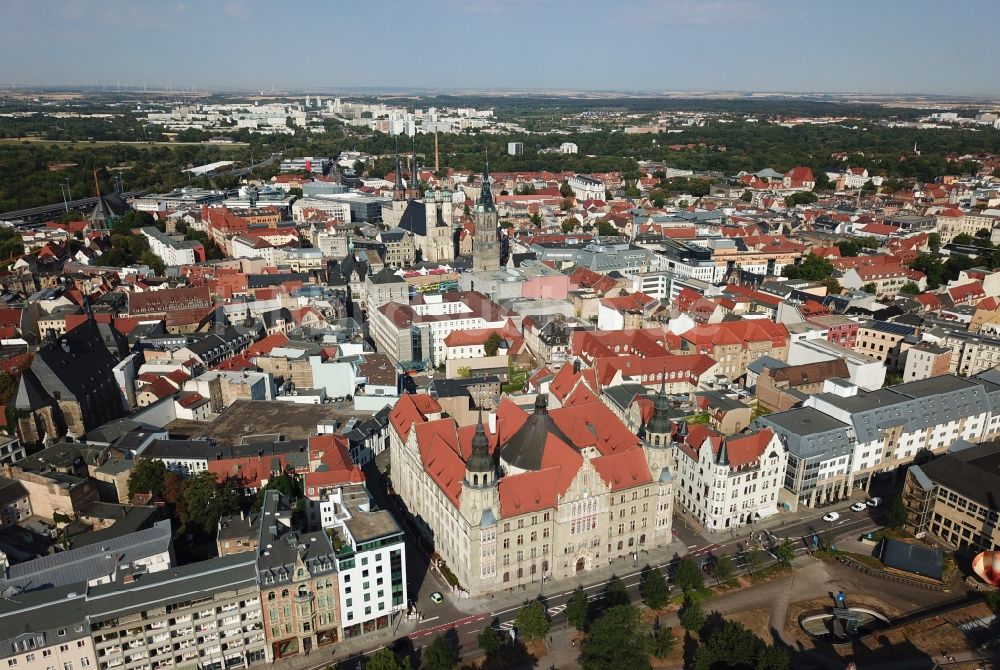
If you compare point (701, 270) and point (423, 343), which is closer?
point (423, 343)

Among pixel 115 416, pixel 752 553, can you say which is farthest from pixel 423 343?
pixel 752 553

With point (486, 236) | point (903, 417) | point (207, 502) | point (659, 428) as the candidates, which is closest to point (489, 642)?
point (659, 428)

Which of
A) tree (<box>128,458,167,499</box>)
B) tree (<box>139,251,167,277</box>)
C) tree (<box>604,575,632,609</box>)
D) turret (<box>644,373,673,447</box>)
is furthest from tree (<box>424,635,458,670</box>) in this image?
tree (<box>139,251,167,277</box>)

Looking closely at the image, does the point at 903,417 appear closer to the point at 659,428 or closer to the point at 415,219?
the point at 659,428

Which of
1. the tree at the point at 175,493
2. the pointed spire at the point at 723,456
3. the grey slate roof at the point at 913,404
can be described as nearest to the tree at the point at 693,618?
the pointed spire at the point at 723,456

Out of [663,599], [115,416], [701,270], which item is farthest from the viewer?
[701,270]

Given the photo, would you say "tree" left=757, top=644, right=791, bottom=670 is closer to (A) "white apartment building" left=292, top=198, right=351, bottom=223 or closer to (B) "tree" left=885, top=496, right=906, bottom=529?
(B) "tree" left=885, top=496, right=906, bottom=529

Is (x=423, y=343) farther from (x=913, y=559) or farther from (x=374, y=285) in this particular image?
(x=913, y=559)
